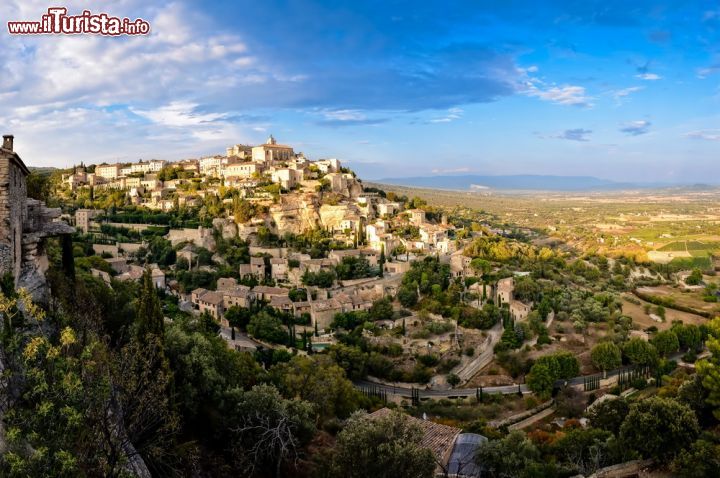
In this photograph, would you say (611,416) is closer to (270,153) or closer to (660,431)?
(660,431)

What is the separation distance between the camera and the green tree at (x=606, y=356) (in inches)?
1025

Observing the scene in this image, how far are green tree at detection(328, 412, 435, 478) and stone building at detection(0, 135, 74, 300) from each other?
6062 mm

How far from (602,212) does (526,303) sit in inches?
3764

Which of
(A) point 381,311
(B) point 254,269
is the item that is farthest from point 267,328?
(B) point 254,269

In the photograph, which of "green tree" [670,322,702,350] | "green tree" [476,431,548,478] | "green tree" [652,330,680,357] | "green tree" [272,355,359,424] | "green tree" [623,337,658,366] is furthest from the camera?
"green tree" [670,322,702,350]

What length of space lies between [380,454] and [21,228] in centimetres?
755

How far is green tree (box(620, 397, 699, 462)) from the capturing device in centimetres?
1291

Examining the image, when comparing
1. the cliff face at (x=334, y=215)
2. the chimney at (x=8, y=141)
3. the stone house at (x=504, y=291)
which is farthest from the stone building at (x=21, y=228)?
the cliff face at (x=334, y=215)

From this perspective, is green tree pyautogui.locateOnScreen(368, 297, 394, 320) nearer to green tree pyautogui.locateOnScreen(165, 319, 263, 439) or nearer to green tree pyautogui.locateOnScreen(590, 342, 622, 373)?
green tree pyautogui.locateOnScreen(590, 342, 622, 373)

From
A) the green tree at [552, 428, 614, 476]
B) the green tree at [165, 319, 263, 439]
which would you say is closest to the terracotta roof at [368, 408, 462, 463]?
the green tree at [552, 428, 614, 476]

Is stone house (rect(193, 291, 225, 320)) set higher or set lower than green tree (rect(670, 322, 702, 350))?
higher

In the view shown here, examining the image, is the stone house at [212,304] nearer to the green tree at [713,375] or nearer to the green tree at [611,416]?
the green tree at [611,416]

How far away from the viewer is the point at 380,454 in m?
8.56

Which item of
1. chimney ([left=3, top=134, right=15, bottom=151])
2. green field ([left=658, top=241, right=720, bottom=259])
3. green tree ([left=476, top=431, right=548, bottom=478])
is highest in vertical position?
chimney ([left=3, top=134, right=15, bottom=151])
